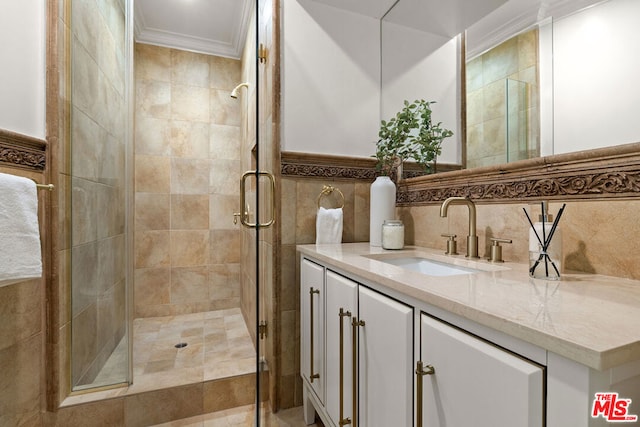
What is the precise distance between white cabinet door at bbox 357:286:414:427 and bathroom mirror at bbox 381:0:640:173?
72cm

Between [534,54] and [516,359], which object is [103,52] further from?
[516,359]

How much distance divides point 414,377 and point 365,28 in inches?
69.1

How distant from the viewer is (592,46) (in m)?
0.82

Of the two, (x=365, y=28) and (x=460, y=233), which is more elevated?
(x=365, y=28)

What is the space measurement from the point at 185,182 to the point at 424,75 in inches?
81.9

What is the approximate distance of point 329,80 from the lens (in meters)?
1.58

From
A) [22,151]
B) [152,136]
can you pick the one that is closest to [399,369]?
[22,151]

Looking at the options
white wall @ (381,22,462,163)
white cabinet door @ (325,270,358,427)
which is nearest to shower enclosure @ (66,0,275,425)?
white cabinet door @ (325,270,358,427)

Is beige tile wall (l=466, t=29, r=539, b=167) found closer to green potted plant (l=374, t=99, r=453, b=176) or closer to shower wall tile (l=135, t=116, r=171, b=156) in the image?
green potted plant (l=374, t=99, r=453, b=176)

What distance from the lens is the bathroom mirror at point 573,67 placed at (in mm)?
757

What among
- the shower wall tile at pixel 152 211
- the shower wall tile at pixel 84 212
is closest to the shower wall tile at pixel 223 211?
the shower wall tile at pixel 152 211

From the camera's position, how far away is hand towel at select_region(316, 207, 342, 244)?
57.4 inches

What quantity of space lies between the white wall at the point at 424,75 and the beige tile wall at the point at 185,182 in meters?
1.57

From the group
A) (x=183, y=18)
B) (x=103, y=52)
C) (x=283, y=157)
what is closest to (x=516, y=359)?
(x=283, y=157)
